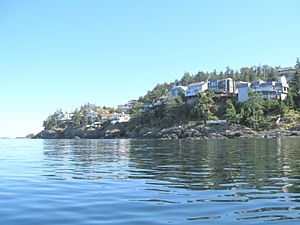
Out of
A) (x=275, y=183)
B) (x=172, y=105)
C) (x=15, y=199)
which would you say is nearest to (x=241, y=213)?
(x=275, y=183)

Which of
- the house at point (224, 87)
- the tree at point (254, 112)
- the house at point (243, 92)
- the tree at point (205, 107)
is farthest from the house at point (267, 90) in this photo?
the tree at point (205, 107)

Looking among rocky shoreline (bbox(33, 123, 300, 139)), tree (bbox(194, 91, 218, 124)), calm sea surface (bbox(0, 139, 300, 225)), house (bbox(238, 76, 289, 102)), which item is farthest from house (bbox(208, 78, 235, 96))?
calm sea surface (bbox(0, 139, 300, 225))

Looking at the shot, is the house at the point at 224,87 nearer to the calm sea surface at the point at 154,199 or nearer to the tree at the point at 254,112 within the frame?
the tree at the point at 254,112

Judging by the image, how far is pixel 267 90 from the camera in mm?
146375

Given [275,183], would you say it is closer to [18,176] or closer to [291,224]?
[291,224]

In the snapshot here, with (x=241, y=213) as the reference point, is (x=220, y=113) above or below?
above

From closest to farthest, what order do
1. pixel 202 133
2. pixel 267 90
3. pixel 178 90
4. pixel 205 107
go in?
1. pixel 202 133
2. pixel 205 107
3. pixel 267 90
4. pixel 178 90

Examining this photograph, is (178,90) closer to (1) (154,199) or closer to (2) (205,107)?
(2) (205,107)

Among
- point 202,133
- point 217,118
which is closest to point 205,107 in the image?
point 217,118

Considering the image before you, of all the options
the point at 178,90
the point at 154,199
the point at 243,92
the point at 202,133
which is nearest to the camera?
the point at 154,199

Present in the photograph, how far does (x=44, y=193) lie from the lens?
15.2 meters

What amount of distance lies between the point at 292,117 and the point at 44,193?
120 m

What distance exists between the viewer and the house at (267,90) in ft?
470

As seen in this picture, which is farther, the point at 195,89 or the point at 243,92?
the point at 195,89
